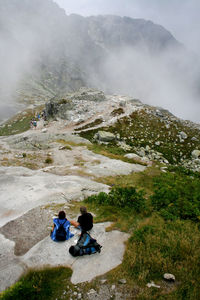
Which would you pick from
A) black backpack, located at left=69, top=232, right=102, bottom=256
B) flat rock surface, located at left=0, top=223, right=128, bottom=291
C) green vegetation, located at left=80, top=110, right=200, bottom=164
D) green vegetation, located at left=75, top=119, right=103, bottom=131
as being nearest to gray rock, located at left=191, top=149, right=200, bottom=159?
green vegetation, located at left=80, top=110, right=200, bottom=164

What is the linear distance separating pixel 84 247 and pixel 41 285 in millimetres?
2085

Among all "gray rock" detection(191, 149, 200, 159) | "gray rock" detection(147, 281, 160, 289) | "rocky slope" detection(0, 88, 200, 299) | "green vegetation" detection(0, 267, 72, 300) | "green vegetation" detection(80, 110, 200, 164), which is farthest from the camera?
"green vegetation" detection(80, 110, 200, 164)

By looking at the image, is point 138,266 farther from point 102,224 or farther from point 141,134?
point 141,134

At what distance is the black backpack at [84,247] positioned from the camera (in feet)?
24.2

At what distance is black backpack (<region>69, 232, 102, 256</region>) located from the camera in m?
7.38

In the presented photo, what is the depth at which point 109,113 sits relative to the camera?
56.8 metres

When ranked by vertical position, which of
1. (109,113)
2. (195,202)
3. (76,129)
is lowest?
(195,202)

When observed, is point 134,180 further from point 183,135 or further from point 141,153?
point 183,135

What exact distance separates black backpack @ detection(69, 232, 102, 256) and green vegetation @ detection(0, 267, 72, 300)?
0.77 metres

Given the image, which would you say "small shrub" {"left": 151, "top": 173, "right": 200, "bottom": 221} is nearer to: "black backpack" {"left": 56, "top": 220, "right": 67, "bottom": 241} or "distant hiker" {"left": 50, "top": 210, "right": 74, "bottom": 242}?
"distant hiker" {"left": 50, "top": 210, "right": 74, "bottom": 242}

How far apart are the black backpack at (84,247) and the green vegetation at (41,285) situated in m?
0.77

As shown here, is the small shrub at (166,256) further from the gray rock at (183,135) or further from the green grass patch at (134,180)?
the gray rock at (183,135)

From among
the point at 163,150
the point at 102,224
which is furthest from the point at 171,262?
the point at 163,150

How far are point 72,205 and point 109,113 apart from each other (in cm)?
4786
